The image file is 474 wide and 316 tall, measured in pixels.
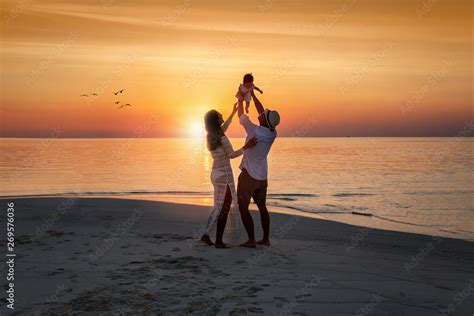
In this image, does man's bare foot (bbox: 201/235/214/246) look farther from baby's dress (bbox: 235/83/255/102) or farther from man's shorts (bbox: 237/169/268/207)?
baby's dress (bbox: 235/83/255/102)

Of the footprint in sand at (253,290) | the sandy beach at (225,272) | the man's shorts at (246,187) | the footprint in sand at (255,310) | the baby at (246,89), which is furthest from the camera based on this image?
the man's shorts at (246,187)

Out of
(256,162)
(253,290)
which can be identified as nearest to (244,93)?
(256,162)

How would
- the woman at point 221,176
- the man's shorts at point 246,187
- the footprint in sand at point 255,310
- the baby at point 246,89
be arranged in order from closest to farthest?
the footprint in sand at point 255,310 → the baby at point 246,89 → the woman at point 221,176 → the man's shorts at point 246,187

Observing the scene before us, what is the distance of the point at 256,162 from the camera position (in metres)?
8.01

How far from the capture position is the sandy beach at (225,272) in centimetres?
529

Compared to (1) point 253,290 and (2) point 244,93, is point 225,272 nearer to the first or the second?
(1) point 253,290

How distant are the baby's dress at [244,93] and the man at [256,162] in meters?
0.11

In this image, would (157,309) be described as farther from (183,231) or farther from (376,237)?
(376,237)

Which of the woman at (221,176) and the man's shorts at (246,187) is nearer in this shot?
the woman at (221,176)

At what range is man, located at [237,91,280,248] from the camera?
774 centimetres

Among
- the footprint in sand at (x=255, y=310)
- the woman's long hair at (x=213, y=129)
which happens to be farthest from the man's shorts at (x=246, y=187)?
the footprint in sand at (x=255, y=310)

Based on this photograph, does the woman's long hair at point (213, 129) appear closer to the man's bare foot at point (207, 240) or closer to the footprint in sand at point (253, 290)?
the man's bare foot at point (207, 240)

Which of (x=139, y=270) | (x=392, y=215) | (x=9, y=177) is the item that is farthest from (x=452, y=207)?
(x=9, y=177)

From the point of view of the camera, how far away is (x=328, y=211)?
16.1m
